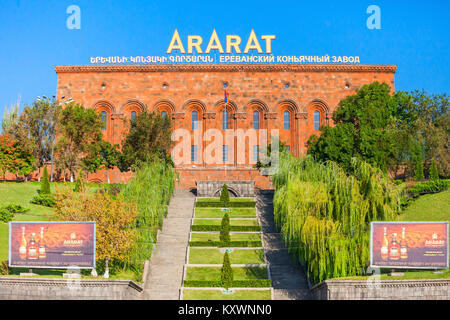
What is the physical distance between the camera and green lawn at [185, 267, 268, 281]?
32500 mm

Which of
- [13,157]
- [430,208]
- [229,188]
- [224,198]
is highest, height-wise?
[13,157]

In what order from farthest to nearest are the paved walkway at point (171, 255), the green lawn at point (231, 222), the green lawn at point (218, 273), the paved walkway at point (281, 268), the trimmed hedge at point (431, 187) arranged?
the trimmed hedge at point (431, 187) → the green lawn at point (231, 222) → the green lawn at point (218, 273) → the paved walkway at point (171, 255) → the paved walkway at point (281, 268)

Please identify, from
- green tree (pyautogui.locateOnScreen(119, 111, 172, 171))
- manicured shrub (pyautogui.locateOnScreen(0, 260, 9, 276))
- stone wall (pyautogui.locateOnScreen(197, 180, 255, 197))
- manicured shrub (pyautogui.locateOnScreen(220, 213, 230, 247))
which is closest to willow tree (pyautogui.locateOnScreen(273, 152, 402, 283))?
manicured shrub (pyautogui.locateOnScreen(220, 213, 230, 247))

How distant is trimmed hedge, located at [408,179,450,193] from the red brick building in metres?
16.7

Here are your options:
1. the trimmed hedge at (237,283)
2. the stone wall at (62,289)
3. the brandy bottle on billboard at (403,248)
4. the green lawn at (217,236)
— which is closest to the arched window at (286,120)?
the green lawn at (217,236)

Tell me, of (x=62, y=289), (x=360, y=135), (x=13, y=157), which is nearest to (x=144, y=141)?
(x=13, y=157)

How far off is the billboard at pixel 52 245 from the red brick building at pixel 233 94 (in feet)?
93.6

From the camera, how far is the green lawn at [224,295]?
2983 centimetres

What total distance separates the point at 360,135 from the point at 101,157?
78.0 ft

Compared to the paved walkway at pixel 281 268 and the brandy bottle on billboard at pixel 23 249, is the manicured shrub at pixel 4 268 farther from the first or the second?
the paved walkway at pixel 281 268

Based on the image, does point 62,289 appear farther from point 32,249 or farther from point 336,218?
point 336,218

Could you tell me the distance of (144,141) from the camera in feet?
168
